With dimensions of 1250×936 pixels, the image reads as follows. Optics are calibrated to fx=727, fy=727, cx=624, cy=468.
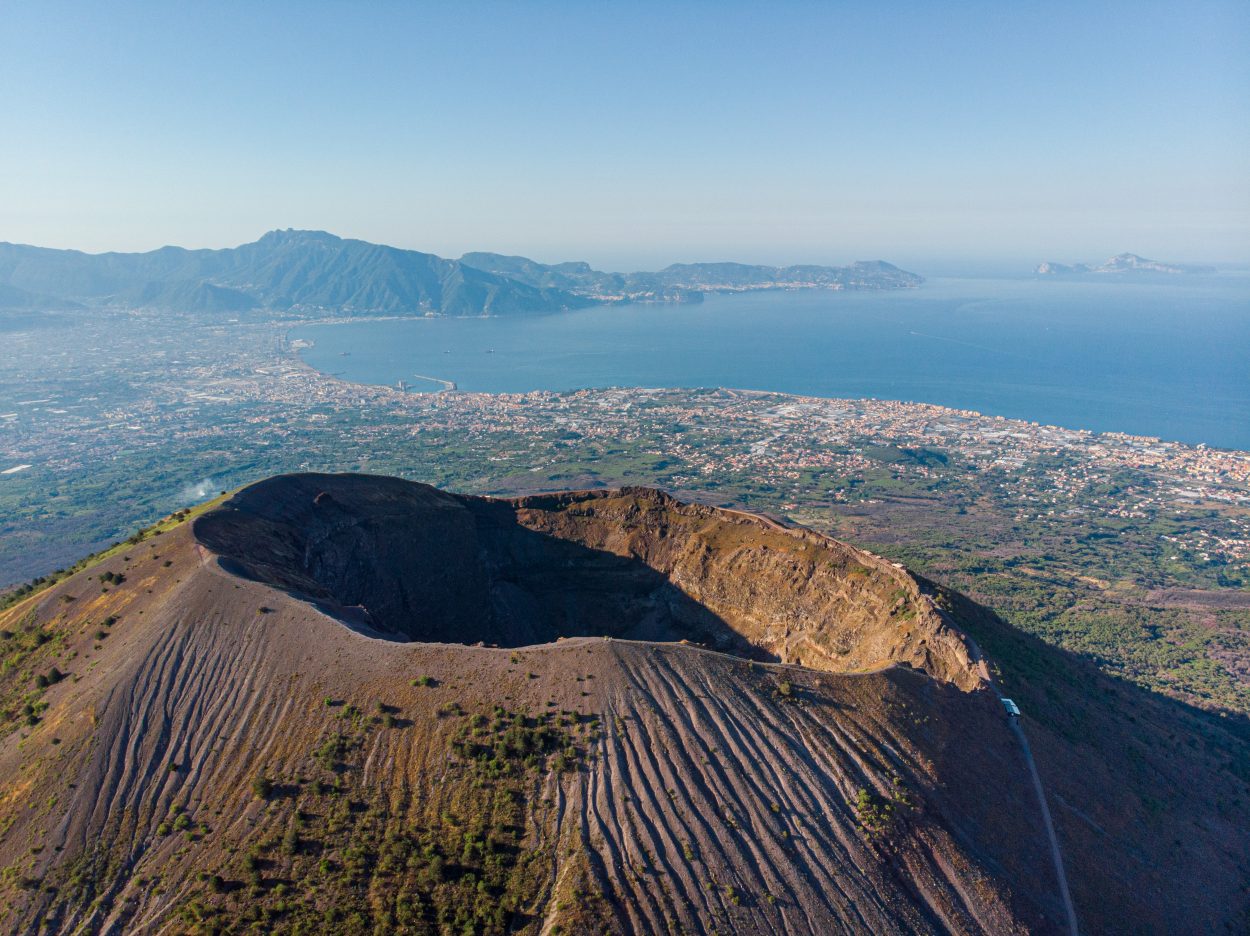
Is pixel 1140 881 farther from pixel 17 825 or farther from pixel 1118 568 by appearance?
pixel 1118 568

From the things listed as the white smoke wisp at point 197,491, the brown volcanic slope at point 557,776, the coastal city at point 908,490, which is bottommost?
the coastal city at point 908,490

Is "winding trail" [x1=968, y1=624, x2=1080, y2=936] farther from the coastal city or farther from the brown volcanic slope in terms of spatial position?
the coastal city

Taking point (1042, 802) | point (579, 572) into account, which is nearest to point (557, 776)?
point (1042, 802)

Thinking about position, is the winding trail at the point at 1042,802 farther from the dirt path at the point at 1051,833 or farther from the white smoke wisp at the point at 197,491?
the white smoke wisp at the point at 197,491

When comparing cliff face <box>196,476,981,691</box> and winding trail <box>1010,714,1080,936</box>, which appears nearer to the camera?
winding trail <box>1010,714,1080,936</box>

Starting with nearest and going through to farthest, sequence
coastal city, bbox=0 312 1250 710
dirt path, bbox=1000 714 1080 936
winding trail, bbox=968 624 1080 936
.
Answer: dirt path, bbox=1000 714 1080 936 → winding trail, bbox=968 624 1080 936 → coastal city, bbox=0 312 1250 710

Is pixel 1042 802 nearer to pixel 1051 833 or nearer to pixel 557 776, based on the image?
pixel 1051 833

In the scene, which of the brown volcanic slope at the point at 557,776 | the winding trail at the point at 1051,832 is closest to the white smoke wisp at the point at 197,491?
the brown volcanic slope at the point at 557,776

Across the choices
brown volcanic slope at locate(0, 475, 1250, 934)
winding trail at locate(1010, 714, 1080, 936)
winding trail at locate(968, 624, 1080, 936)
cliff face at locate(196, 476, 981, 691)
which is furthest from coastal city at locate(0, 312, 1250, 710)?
cliff face at locate(196, 476, 981, 691)

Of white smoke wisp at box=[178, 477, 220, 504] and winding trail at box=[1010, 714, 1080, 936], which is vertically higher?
winding trail at box=[1010, 714, 1080, 936]
